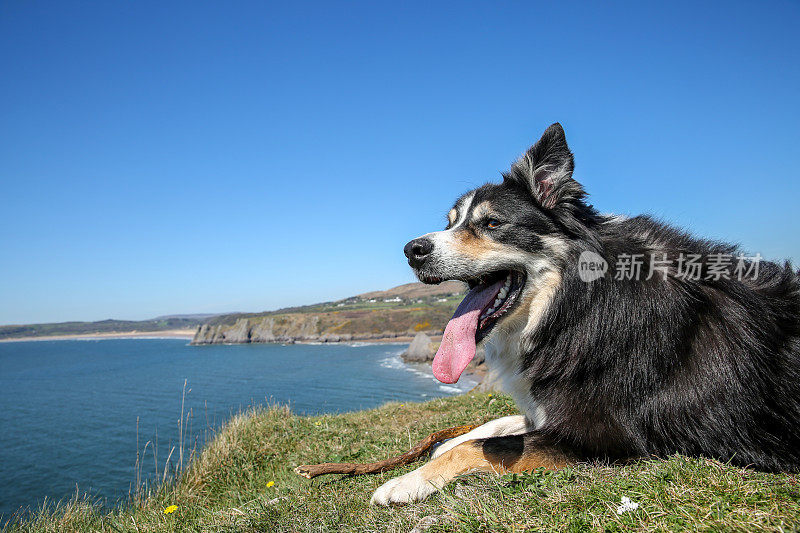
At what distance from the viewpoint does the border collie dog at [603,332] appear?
9.90ft

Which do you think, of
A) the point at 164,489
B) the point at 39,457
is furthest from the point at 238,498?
the point at 39,457

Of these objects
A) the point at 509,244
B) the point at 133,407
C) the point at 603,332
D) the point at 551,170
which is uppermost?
the point at 551,170

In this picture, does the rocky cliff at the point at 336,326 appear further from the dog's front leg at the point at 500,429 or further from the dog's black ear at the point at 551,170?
the dog's black ear at the point at 551,170

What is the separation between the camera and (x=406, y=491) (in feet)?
10.7

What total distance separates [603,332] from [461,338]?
3.70ft

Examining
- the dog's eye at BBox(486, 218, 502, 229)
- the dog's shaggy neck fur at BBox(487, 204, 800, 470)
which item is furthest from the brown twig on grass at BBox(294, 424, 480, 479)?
the dog's eye at BBox(486, 218, 502, 229)

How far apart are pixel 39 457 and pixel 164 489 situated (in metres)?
23.9

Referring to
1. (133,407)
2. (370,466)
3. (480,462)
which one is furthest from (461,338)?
(133,407)

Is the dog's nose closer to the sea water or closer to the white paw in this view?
the white paw

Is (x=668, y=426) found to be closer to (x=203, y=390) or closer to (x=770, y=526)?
(x=770, y=526)

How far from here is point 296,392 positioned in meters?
38.8

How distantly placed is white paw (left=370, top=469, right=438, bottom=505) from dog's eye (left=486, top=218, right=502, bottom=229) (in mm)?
2113

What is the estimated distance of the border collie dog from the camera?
3.02 meters

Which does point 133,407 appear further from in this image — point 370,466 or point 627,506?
point 627,506
